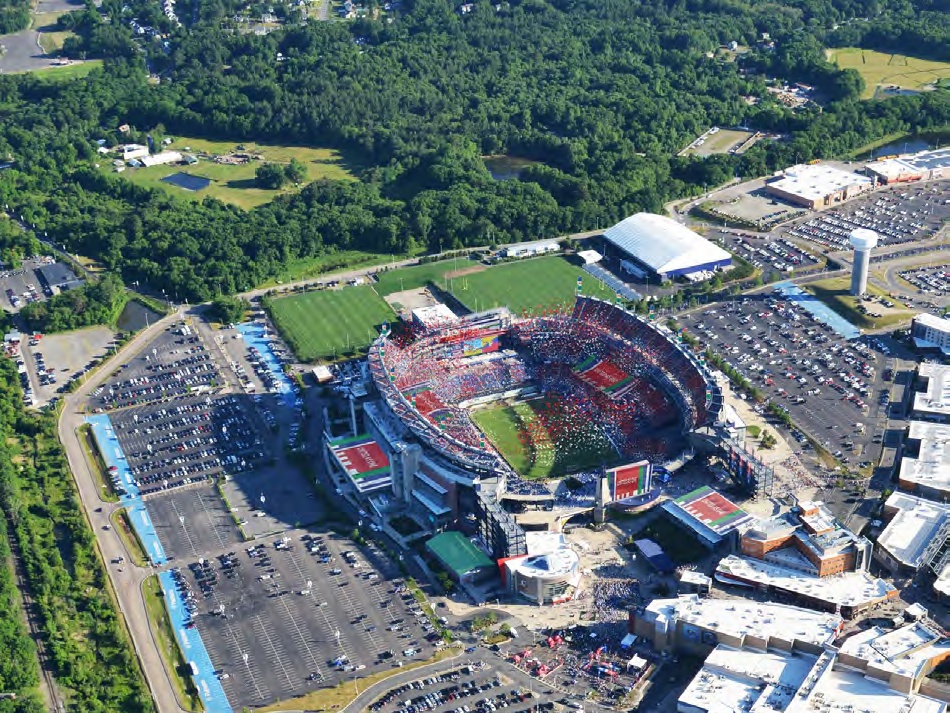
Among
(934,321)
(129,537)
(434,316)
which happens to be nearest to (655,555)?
(129,537)

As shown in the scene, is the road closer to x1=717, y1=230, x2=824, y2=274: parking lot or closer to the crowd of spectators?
the crowd of spectators

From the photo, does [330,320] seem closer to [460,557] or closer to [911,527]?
[460,557]

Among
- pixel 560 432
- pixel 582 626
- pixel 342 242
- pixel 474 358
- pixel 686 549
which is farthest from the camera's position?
pixel 342 242

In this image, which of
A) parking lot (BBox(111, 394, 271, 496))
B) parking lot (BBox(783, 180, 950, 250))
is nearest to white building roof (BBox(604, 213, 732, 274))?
parking lot (BBox(783, 180, 950, 250))

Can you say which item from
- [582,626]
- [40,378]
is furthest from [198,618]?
[40,378]

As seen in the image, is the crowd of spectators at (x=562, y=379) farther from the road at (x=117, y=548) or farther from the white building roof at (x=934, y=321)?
the white building roof at (x=934, y=321)

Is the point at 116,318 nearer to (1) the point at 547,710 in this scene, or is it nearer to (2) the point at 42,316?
(2) the point at 42,316
